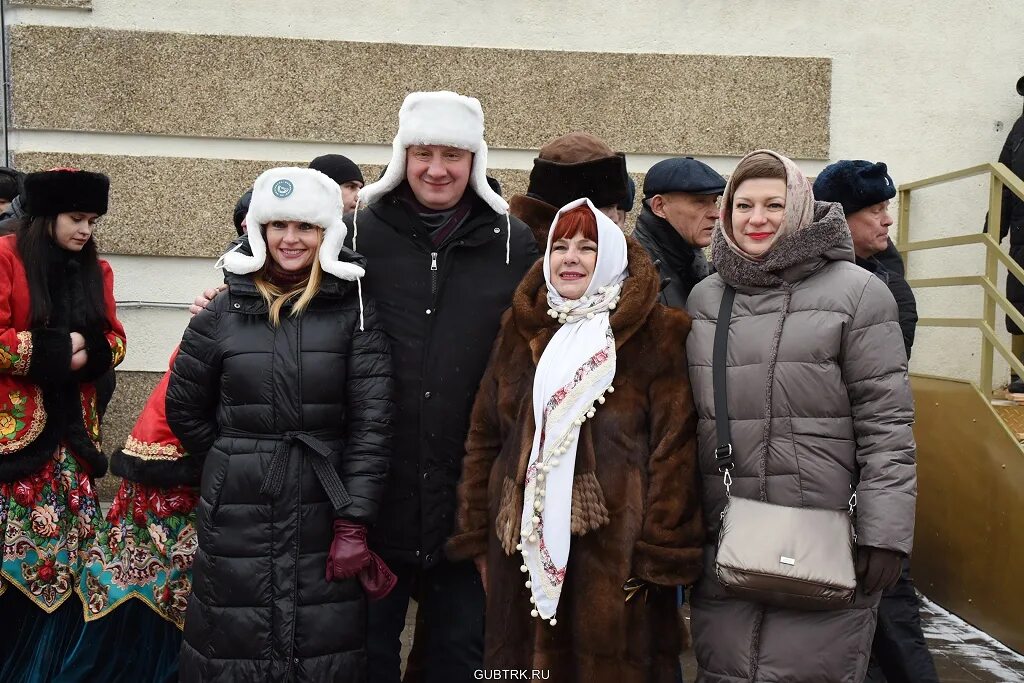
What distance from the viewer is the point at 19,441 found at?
155 inches

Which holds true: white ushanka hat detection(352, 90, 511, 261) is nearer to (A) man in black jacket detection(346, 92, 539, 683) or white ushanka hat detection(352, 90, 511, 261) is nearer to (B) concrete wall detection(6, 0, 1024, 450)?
(A) man in black jacket detection(346, 92, 539, 683)

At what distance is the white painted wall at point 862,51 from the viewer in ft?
19.8

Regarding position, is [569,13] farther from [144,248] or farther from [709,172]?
[144,248]

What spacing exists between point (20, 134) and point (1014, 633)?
5.83 m

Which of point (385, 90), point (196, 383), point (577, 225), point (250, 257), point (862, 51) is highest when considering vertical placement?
point (862, 51)

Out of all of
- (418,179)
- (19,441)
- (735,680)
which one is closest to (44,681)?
(19,441)

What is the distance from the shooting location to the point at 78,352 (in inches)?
159

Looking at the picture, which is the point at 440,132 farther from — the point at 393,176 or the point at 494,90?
the point at 494,90

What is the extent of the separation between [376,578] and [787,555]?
1229 millimetres

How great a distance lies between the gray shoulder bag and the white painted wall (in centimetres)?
373

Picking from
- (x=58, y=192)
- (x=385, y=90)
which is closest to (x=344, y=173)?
(x=385, y=90)

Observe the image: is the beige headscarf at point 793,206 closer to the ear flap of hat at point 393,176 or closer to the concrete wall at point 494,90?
the ear flap of hat at point 393,176

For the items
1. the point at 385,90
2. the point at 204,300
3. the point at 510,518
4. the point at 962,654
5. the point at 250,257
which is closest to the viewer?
the point at 510,518

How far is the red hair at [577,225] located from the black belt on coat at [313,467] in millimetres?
955
